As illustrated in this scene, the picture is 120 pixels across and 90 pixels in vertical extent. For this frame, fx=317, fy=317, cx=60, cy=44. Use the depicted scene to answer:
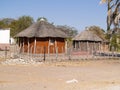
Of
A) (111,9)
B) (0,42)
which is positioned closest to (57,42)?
(111,9)

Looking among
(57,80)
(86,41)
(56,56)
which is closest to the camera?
(57,80)

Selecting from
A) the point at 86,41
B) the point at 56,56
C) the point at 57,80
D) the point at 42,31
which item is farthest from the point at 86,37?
the point at 57,80

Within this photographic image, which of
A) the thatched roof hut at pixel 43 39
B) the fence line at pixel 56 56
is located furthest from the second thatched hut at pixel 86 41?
the fence line at pixel 56 56

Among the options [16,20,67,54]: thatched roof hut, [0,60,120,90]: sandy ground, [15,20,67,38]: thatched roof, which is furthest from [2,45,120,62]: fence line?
[0,60,120,90]: sandy ground

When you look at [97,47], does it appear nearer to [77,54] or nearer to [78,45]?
[78,45]

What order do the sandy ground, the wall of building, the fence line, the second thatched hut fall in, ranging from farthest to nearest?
the second thatched hut → the wall of building → the fence line → the sandy ground

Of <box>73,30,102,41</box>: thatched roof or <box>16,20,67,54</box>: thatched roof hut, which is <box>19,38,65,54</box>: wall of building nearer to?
<box>16,20,67,54</box>: thatched roof hut

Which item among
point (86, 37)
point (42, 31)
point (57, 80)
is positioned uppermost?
point (42, 31)

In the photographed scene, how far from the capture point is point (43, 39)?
43.6 meters

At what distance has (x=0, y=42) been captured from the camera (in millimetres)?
63344

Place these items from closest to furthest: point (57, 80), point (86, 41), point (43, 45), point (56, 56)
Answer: point (57, 80), point (56, 56), point (43, 45), point (86, 41)

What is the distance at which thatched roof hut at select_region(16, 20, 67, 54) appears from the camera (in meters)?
43.0

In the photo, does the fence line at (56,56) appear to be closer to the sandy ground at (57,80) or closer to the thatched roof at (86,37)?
the sandy ground at (57,80)

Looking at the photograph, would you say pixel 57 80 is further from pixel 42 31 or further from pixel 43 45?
pixel 42 31
